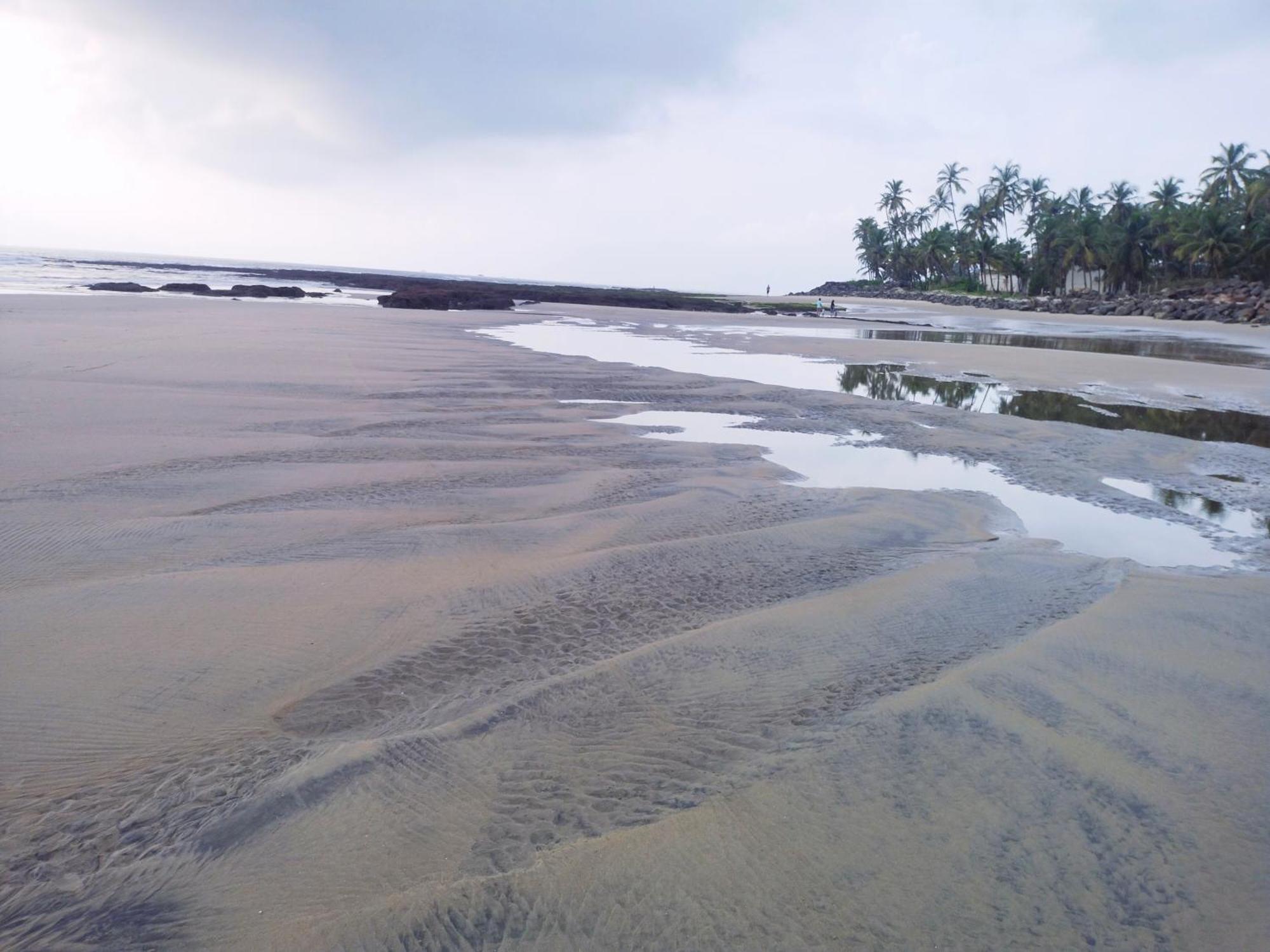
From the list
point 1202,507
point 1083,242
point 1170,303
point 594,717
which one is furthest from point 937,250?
point 594,717

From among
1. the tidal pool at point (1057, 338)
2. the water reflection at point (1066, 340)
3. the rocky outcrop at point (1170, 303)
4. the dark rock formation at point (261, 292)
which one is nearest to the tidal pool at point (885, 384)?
the tidal pool at point (1057, 338)

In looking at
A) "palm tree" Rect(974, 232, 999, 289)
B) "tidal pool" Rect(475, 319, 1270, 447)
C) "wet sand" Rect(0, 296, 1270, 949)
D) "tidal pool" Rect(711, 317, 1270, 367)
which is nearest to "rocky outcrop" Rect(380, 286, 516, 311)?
"tidal pool" Rect(711, 317, 1270, 367)

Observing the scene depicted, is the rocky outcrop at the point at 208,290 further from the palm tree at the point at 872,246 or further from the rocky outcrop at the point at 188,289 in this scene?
the palm tree at the point at 872,246

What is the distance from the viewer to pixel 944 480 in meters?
8.09

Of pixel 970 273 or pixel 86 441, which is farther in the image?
pixel 970 273

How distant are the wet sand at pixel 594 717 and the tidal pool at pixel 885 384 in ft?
20.8

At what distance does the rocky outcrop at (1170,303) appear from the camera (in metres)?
41.8

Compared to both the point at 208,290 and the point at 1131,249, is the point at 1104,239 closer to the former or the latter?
the point at 1131,249

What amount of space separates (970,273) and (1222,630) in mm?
101922

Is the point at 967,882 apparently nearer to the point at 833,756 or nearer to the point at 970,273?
Result: the point at 833,756

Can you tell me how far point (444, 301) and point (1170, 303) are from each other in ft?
143

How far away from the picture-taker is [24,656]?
3.63 metres

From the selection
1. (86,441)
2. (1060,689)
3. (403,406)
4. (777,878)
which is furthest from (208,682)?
(403,406)

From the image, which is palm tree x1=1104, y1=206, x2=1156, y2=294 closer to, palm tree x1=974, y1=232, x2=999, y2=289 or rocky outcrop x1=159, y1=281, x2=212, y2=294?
palm tree x1=974, y1=232, x2=999, y2=289
